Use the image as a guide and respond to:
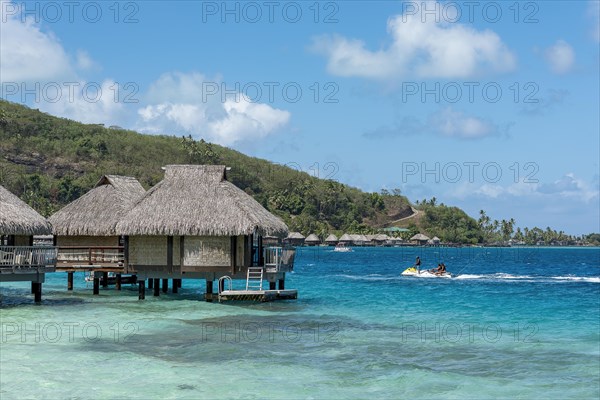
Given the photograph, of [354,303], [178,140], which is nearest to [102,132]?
[178,140]

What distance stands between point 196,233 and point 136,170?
4192 inches

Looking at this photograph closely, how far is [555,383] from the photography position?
18219mm

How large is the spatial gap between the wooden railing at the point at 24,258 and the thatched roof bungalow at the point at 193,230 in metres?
3.00

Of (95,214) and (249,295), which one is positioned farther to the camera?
(95,214)

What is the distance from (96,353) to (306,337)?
628 cm

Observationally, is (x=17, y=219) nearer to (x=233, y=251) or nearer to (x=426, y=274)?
(x=233, y=251)

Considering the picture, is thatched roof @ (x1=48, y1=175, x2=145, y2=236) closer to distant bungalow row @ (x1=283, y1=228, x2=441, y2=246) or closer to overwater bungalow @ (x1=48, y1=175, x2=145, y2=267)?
overwater bungalow @ (x1=48, y1=175, x2=145, y2=267)

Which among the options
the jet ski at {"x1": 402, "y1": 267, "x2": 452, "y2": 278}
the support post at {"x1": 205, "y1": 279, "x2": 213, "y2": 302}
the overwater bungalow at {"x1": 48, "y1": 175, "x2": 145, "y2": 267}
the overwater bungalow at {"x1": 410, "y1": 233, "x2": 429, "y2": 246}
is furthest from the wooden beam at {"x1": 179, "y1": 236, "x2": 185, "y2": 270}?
the overwater bungalow at {"x1": 410, "y1": 233, "x2": 429, "y2": 246}

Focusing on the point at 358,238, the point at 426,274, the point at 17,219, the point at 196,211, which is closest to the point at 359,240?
the point at 358,238

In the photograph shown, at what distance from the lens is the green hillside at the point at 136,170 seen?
4449 inches

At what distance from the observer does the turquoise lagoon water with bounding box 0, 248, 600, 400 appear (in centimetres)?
1717

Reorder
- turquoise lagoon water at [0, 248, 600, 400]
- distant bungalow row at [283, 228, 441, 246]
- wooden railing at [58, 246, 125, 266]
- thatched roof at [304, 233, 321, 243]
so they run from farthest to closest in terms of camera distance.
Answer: thatched roof at [304, 233, 321, 243] < distant bungalow row at [283, 228, 441, 246] < wooden railing at [58, 246, 125, 266] < turquoise lagoon water at [0, 248, 600, 400]

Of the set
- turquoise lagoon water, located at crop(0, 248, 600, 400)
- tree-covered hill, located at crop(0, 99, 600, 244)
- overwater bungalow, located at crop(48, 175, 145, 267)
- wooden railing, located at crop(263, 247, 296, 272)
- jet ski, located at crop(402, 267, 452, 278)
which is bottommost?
turquoise lagoon water, located at crop(0, 248, 600, 400)

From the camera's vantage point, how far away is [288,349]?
A: 21453 millimetres
